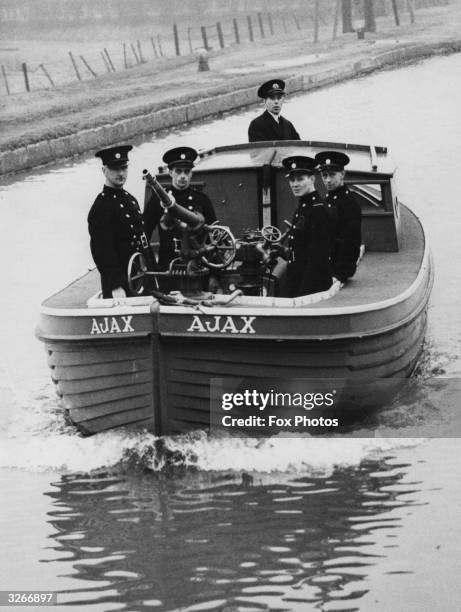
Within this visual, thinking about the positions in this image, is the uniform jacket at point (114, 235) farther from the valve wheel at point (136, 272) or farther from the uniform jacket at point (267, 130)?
the uniform jacket at point (267, 130)

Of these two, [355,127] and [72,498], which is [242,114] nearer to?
[355,127]

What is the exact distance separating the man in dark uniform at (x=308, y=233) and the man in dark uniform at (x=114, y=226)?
1281mm

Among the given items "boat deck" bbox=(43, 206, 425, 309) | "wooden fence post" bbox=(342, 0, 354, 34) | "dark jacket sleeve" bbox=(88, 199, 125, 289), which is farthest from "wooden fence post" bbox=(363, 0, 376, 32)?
"dark jacket sleeve" bbox=(88, 199, 125, 289)

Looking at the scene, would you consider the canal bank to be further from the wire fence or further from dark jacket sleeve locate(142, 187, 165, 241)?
dark jacket sleeve locate(142, 187, 165, 241)

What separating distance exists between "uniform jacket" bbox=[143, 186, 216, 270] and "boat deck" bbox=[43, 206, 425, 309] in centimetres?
70

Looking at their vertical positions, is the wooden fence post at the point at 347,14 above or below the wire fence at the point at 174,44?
above

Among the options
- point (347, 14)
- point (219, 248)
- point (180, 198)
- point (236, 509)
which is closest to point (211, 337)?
point (219, 248)

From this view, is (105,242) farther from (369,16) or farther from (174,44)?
(174,44)

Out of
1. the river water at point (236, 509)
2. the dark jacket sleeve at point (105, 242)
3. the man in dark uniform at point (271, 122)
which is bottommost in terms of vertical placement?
the river water at point (236, 509)

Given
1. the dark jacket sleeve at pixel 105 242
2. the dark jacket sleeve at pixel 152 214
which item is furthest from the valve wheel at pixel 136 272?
the dark jacket sleeve at pixel 152 214

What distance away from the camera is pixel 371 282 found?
1200 centimetres

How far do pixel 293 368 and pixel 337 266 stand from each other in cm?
150

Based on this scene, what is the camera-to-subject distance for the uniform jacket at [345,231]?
38.5 ft

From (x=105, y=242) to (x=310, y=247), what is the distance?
1641 millimetres
